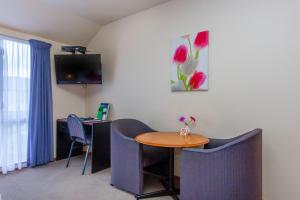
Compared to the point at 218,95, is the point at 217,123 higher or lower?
lower

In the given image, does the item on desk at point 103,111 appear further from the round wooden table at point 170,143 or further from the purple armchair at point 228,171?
the purple armchair at point 228,171

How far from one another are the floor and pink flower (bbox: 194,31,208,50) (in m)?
1.87

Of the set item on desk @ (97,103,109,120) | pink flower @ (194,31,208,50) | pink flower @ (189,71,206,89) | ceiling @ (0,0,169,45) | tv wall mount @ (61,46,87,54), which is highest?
ceiling @ (0,0,169,45)

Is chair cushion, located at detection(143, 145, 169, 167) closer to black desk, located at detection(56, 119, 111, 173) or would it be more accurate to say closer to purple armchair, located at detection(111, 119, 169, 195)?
purple armchair, located at detection(111, 119, 169, 195)

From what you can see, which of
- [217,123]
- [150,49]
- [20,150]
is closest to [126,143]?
[217,123]

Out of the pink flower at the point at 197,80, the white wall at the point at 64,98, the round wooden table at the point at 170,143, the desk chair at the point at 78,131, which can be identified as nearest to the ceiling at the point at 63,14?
the white wall at the point at 64,98

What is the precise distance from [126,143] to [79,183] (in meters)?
0.92

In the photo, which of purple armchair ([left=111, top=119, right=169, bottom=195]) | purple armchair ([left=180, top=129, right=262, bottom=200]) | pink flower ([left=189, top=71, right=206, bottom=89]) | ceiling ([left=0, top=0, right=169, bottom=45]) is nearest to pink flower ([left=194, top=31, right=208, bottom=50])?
pink flower ([left=189, top=71, right=206, bottom=89])

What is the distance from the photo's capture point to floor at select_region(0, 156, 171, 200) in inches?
90.2

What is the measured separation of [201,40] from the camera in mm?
2533

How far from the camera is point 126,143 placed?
2375mm

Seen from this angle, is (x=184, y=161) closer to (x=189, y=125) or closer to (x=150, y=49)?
(x=189, y=125)

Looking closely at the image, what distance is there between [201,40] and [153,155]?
5.14 ft

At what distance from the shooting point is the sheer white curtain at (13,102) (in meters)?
A: 2.91
